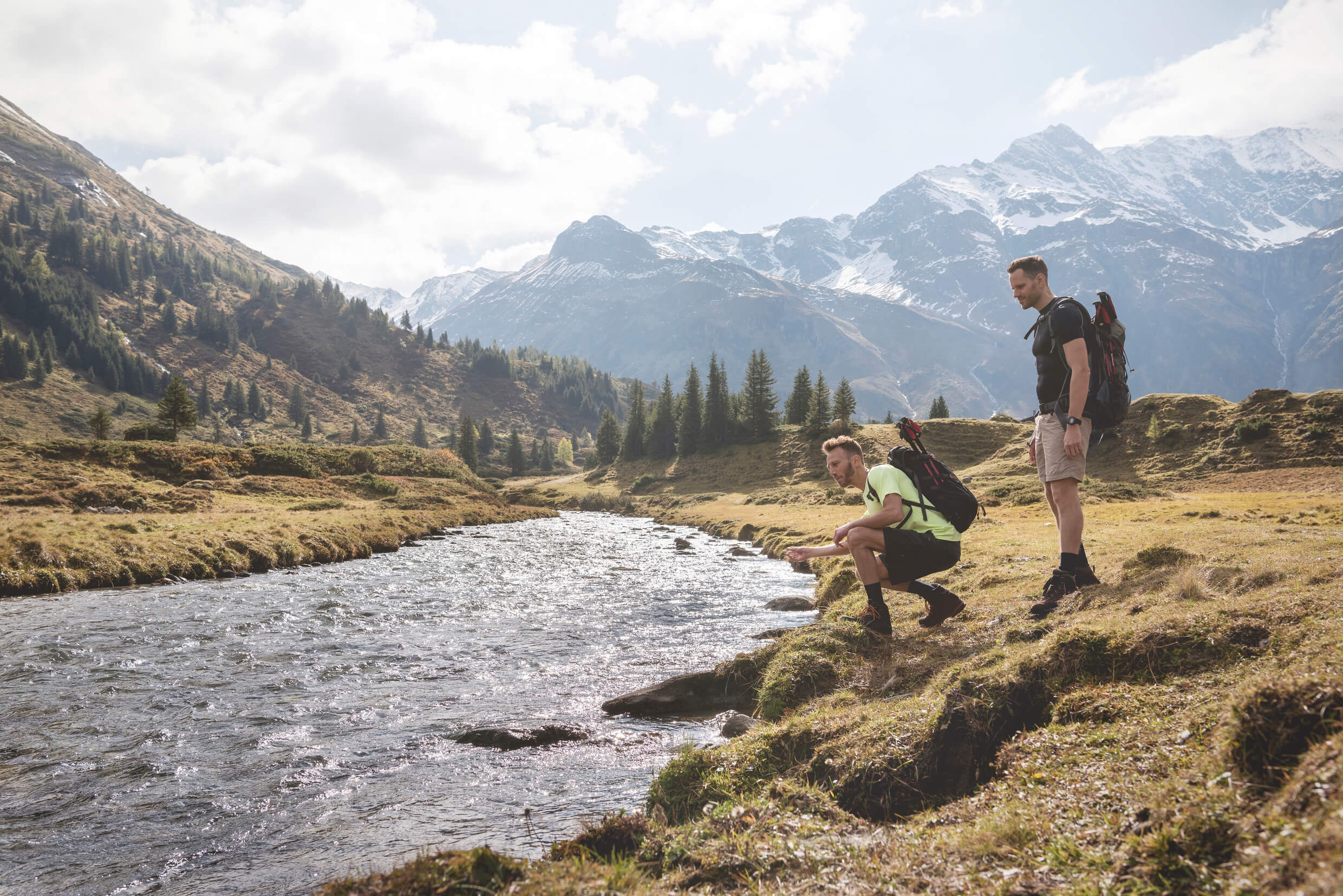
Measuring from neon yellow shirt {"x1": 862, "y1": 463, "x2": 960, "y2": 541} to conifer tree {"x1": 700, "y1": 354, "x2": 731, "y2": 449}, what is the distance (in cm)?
10910

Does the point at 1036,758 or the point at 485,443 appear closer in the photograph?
the point at 1036,758

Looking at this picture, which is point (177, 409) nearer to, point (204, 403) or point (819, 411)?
point (819, 411)

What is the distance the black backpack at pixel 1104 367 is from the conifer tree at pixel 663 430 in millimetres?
117037

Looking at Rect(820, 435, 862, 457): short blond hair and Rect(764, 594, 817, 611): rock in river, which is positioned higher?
Rect(820, 435, 862, 457): short blond hair

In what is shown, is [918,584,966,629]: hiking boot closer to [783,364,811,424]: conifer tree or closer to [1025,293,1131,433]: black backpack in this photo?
[1025,293,1131,433]: black backpack

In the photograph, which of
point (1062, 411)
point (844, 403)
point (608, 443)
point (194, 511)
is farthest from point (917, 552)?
point (608, 443)

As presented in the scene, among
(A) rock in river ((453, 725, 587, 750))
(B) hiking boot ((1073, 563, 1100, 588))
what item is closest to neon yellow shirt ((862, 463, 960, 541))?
(B) hiking boot ((1073, 563, 1100, 588))

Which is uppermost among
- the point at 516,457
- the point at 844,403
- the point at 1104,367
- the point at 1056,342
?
the point at 844,403

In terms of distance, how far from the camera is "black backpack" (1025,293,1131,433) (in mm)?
8750

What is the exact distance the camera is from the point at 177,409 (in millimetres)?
70875

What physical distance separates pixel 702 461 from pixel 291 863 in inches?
4255

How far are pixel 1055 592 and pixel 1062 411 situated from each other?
2.74m

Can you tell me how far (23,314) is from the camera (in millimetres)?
196500

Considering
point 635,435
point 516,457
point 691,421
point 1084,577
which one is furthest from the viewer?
point 516,457
